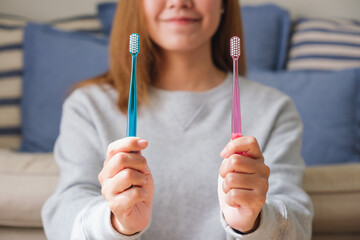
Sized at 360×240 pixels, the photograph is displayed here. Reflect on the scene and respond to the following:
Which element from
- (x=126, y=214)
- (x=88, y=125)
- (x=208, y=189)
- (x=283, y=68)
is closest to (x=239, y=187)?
(x=126, y=214)

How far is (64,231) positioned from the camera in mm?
653

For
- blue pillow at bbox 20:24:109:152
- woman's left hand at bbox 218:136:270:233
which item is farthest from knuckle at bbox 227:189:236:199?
blue pillow at bbox 20:24:109:152

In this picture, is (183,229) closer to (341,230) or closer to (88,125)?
(88,125)

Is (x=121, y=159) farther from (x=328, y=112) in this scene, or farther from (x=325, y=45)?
(x=325, y=45)

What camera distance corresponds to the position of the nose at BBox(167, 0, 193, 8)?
71 cm

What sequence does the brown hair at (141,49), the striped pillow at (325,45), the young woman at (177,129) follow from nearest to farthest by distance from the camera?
the young woman at (177,129)
the brown hair at (141,49)
the striped pillow at (325,45)

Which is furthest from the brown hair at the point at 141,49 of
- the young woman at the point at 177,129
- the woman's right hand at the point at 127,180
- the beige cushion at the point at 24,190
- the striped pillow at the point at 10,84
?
the striped pillow at the point at 10,84

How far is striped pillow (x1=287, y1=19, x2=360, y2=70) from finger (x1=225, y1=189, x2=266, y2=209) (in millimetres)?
1062

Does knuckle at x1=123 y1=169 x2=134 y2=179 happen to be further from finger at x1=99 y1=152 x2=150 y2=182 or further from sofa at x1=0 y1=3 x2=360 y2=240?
sofa at x1=0 y1=3 x2=360 y2=240

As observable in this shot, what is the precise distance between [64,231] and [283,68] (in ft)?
3.65

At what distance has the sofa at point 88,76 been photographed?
2.89 ft

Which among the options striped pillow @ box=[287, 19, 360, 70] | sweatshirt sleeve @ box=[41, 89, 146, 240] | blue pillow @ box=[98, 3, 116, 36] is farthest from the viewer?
blue pillow @ box=[98, 3, 116, 36]

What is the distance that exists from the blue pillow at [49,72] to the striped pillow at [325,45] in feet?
2.26

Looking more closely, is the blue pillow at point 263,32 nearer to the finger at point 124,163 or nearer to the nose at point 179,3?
the nose at point 179,3
